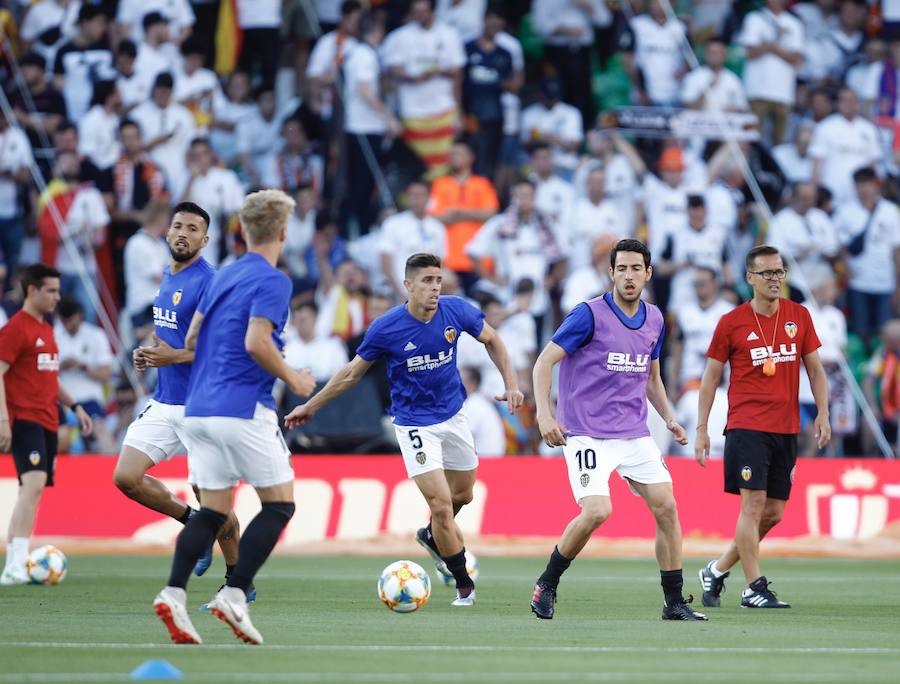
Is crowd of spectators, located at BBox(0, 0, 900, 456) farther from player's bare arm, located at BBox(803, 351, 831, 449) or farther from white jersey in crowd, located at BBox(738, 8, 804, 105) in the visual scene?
player's bare arm, located at BBox(803, 351, 831, 449)

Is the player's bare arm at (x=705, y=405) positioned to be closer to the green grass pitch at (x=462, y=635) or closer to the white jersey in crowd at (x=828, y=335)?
the green grass pitch at (x=462, y=635)

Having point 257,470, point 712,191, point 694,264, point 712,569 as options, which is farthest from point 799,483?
point 257,470

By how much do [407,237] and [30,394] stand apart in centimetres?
767

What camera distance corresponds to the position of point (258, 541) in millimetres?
8742

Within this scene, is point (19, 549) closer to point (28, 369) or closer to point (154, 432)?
point (28, 369)

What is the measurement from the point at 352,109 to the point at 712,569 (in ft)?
38.3

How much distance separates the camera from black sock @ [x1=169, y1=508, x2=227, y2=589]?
28.0 feet

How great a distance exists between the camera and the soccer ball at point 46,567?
13594mm

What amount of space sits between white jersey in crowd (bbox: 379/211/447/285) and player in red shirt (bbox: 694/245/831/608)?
8.93 meters

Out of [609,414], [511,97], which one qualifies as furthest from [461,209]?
[609,414]

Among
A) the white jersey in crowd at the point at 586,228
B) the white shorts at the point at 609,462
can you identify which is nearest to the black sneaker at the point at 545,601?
the white shorts at the point at 609,462

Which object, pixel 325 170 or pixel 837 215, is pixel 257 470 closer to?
pixel 325 170

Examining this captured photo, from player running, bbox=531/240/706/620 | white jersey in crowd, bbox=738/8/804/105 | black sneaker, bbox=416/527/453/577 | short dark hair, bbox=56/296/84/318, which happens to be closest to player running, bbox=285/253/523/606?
black sneaker, bbox=416/527/453/577

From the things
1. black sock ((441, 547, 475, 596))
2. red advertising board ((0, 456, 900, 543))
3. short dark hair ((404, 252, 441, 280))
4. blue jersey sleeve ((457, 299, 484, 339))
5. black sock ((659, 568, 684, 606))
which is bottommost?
red advertising board ((0, 456, 900, 543))
